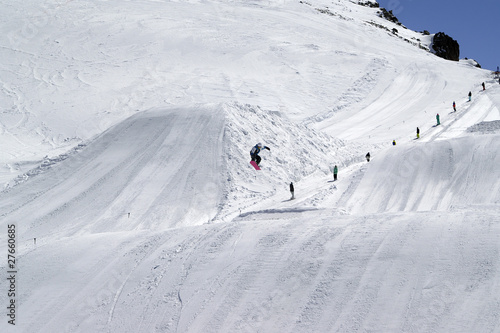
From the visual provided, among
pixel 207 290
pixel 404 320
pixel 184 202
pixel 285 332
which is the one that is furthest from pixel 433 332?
pixel 184 202

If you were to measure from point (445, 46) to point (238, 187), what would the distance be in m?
71.5

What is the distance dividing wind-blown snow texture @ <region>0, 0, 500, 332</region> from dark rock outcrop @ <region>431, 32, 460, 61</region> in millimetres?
29002

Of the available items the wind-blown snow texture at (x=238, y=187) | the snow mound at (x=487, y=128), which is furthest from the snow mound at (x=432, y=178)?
the snow mound at (x=487, y=128)

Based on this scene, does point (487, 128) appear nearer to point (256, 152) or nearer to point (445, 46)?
point (256, 152)

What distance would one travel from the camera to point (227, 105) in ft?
89.0

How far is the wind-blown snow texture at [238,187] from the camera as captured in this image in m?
10.1

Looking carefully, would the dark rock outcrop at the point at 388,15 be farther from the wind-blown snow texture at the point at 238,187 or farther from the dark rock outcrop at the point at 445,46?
A: the wind-blown snow texture at the point at 238,187

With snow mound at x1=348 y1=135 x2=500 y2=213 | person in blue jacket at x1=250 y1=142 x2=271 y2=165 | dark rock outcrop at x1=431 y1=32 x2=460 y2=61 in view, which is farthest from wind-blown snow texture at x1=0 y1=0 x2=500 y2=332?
dark rock outcrop at x1=431 y1=32 x2=460 y2=61

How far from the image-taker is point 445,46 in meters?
79.1

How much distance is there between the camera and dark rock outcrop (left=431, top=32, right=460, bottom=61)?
258 feet

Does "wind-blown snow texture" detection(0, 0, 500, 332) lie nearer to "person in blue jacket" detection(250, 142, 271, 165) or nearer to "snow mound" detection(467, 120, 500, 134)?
"snow mound" detection(467, 120, 500, 134)

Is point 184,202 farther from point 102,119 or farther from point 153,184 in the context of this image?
point 102,119

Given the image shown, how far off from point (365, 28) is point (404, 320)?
66440mm

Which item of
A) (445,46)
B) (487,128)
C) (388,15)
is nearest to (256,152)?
(487,128)
